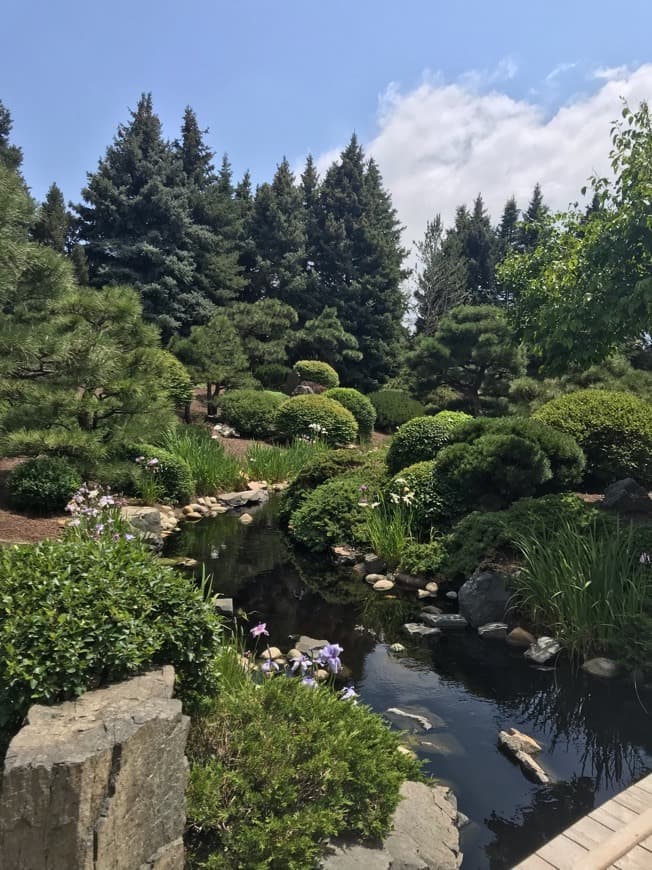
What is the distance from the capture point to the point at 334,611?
18.9 feet

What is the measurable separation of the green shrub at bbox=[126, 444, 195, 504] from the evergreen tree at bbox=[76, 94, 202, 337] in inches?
470

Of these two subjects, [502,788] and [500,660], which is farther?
[500,660]

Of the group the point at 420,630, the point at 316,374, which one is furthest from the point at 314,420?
the point at 420,630

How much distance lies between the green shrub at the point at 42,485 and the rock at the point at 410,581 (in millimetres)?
4337

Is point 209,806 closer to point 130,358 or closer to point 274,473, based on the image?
point 130,358

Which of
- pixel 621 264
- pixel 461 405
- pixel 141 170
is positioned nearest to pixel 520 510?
pixel 621 264

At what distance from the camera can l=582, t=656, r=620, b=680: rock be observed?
4504mm

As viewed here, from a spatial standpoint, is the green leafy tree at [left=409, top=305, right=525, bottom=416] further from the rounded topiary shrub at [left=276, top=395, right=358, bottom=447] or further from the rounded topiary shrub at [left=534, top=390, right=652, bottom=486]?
the rounded topiary shrub at [left=534, top=390, right=652, bottom=486]

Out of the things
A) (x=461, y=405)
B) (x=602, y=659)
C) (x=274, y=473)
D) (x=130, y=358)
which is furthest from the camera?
(x=461, y=405)

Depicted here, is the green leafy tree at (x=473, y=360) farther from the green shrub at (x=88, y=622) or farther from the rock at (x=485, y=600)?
the green shrub at (x=88, y=622)

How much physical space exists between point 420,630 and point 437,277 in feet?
85.8

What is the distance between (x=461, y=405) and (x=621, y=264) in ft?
44.5

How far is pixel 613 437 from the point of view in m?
8.77

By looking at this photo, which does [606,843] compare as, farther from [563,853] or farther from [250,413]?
[250,413]
